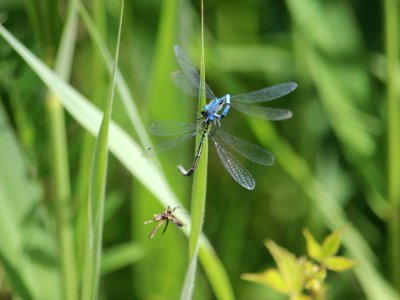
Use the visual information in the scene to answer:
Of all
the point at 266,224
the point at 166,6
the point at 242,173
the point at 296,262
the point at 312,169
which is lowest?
the point at 266,224

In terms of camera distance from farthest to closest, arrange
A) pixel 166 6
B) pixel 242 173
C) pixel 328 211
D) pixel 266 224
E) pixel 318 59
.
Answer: pixel 266 224 < pixel 318 59 < pixel 328 211 < pixel 166 6 < pixel 242 173

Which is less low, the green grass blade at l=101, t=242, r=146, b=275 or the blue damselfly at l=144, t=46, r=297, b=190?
the blue damselfly at l=144, t=46, r=297, b=190

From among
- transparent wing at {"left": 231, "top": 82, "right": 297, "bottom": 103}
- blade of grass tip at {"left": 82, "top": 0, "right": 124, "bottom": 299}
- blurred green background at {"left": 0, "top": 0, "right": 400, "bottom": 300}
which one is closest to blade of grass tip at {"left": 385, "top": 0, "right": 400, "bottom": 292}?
blurred green background at {"left": 0, "top": 0, "right": 400, "bottom": 300}

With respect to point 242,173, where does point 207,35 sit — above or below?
above

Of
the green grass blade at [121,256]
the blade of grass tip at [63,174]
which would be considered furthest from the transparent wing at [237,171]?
the green grass blade at [121,256]

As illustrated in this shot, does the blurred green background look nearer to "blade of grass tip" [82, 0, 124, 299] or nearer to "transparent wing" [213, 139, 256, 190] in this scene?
"transparent wing" [213, 139, 256, 190]

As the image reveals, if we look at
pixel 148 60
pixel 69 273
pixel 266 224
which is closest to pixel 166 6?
pixel 148 60

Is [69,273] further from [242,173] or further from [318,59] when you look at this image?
[318,59]
